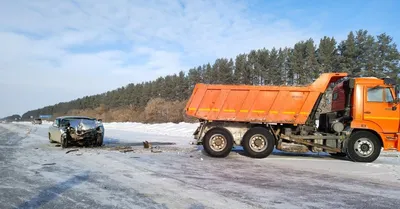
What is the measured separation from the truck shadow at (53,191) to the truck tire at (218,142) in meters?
4.61

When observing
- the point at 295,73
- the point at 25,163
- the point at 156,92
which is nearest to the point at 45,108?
the point at 156,92

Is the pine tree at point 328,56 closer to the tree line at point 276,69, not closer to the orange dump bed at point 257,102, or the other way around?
the tree line at point 276,69

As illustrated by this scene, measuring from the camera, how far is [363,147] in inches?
411

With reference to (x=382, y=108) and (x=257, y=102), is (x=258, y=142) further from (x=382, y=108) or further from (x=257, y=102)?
(x=382, y=108)

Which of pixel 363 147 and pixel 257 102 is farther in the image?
pixel 257 102

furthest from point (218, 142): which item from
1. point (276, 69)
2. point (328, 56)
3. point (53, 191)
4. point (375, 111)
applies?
point (276, 69)

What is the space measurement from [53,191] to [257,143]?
687 centimetres

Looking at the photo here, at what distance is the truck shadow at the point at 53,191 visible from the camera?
16.7ft

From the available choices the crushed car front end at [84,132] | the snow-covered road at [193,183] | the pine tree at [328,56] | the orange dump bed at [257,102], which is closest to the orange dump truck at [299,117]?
the orange dump bed at [257,102]

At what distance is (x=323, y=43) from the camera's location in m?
44.2

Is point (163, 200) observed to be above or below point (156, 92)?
below

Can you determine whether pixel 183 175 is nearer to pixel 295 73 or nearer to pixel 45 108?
pixel 295 73

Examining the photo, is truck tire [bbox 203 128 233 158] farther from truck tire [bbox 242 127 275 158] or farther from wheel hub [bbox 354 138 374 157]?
wheel hub [bbox 354 138 374 157]

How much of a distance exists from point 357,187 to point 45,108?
208 meters
